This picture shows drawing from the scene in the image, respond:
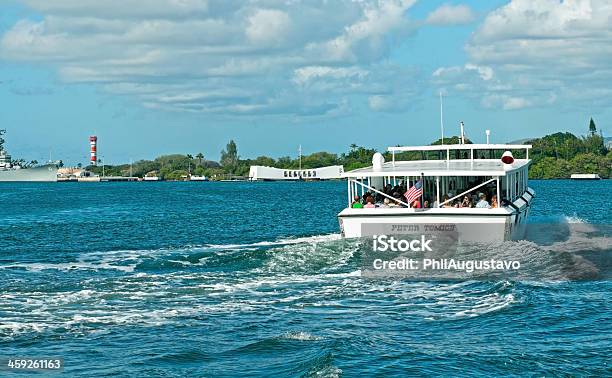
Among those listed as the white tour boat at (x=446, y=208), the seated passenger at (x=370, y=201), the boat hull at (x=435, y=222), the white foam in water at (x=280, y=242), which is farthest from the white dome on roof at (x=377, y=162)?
the white foam in water at (x=280, y=242)

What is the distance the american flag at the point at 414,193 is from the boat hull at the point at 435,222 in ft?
3.71

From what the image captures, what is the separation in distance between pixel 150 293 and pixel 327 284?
17.4 ft

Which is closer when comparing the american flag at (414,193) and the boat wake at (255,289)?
the boat wake at (255,289)

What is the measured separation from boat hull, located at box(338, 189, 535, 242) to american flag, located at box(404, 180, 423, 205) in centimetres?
113

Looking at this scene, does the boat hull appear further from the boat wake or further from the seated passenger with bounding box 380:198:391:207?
the seated passenger with bounding box 380:198:391:207

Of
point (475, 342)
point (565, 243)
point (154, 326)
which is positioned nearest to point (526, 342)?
point (475, 342)

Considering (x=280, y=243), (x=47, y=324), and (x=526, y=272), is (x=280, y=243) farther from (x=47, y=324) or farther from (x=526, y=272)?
(x=47, y=324)

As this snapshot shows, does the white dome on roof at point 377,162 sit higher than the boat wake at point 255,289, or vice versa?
the white dome on roof at point 377,162

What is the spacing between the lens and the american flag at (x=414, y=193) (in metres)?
35.0

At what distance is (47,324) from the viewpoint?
73.3 ft

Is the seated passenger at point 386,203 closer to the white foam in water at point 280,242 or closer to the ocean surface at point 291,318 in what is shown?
the ocean surface at point 291,318

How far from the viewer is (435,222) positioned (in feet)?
110

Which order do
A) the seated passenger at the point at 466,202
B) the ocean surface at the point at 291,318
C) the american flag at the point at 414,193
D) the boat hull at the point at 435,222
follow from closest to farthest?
1. the ocean surface at the point at 291,318
2. the boat hull at the point at 435,222
3. the seated passenger at the point at 466,202
4. the american flag at the point at 414,193

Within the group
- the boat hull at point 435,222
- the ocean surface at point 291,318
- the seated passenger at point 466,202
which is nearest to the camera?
the ocean surface at point 291,318
